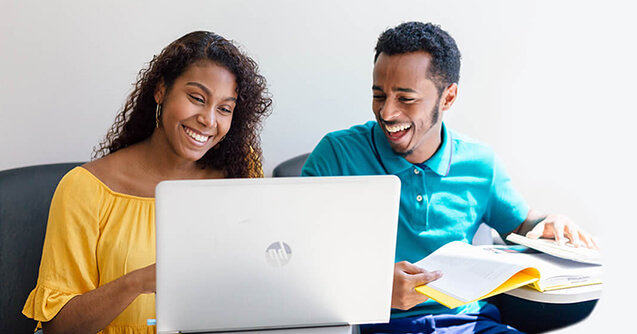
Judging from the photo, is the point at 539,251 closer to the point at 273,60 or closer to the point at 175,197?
the point at 175,197

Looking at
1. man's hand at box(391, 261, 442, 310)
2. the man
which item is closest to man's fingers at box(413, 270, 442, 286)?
man's hand at box(391, 261, 442, 310)

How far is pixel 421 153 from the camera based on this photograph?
71.2 inches

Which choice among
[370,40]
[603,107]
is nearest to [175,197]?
[370,40]

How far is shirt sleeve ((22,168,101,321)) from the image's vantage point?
146cm

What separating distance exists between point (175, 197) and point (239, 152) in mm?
811

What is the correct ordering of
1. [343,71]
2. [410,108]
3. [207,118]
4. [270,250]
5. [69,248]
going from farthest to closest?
[343,71] → [410,108] → [207,118] → [69,248] → [270,250]

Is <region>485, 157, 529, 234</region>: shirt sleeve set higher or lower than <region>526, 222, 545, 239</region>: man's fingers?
higher

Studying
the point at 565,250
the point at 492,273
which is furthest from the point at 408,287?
the point at 565,250

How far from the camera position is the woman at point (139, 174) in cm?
144

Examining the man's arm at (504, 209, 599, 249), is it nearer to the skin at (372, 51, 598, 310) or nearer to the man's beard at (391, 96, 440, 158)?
the skin at (372, 51, 598, 310)

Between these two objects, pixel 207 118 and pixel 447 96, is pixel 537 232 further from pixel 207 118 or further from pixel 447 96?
pixel 207 118

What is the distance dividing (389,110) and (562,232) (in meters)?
0.58

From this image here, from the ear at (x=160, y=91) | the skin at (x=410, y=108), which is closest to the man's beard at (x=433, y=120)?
the skin at (x=410, y=108)

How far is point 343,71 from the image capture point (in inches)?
89.8
